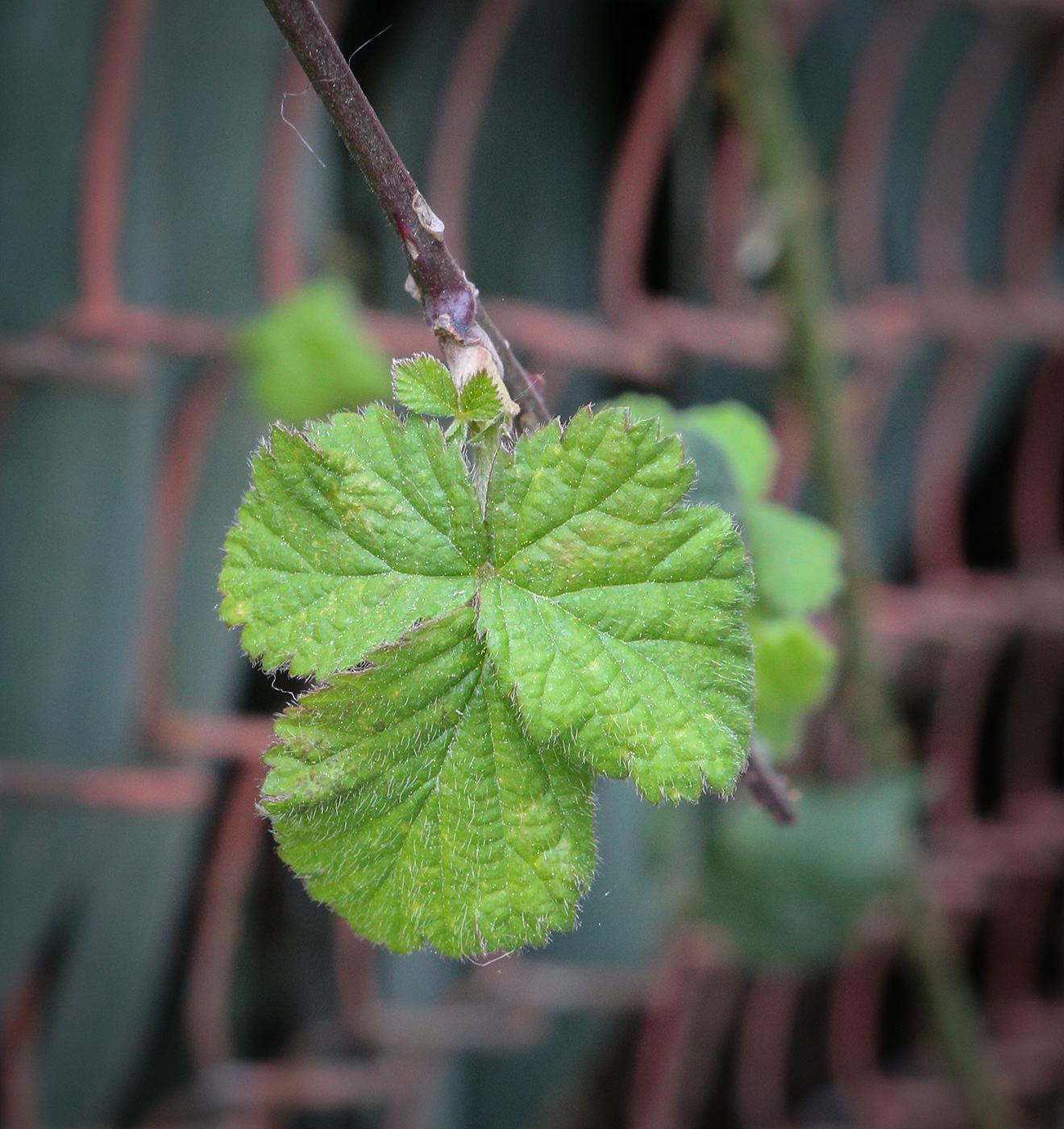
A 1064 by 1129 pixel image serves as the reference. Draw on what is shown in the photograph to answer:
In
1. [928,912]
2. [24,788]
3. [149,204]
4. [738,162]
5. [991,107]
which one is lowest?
[928,912]

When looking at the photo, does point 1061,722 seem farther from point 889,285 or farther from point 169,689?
point 169,689

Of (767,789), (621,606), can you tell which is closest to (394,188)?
(621,606)

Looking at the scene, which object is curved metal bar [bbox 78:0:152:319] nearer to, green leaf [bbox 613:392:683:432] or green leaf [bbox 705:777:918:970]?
green leaf [bbox 613:392:683:432]

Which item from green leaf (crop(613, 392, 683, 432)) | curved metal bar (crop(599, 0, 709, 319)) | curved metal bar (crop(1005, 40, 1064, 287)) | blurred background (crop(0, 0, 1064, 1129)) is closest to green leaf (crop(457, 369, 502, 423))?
green leaf (crop(613, 392, 683, 432))

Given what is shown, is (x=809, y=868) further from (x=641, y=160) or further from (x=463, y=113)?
(x=463, y=113)

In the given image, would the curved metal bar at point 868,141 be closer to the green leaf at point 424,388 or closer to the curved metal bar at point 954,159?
the curved metal bar at point 954,159

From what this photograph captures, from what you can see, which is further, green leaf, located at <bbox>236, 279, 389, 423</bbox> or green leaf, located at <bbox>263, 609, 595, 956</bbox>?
green leaf, located at <bbox>236, 279, 389, 423</bbox>

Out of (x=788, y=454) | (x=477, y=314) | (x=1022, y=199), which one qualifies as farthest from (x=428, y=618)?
(x=1022, y=199)
